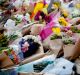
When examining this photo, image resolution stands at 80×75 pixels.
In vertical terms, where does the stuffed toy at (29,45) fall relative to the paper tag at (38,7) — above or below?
below

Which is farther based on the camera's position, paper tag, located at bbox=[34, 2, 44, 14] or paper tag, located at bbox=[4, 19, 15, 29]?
paper tag, located at bbox=[34, 2, 44, 14]

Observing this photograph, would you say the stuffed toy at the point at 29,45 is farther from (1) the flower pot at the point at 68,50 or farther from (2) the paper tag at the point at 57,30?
(1) the flower pot at the point at 68,50

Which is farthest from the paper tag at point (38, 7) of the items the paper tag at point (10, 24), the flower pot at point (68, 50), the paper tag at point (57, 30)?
the flower pot at point (68, 50)

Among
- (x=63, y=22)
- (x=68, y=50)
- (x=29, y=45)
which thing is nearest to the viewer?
(x=68, y=50)

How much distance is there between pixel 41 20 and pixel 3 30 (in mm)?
648

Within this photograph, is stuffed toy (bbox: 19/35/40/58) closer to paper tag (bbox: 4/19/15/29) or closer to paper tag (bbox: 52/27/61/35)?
paper tag (bbox: 52/27/61/35)

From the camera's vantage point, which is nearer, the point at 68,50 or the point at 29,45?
the point at 68,50

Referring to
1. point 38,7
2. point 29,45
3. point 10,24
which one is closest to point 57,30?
point 29,45

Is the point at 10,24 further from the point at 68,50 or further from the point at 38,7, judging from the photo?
the point at 68,50

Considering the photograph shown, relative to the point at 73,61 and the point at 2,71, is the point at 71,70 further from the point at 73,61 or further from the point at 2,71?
the point at 2,71

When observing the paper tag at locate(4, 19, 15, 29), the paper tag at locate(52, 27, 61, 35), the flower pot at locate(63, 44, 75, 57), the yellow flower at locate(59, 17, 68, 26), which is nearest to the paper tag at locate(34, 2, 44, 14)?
the paper tag at locate(4, 19, 15, 29)

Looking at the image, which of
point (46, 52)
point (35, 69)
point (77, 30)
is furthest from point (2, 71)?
point (77, 30)

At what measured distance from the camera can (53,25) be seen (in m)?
4.52

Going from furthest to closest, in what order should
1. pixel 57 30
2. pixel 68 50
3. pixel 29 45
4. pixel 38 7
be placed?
pixel 38 7 < pixel 57 30 < pixel 29 45 < pixel 68 50
